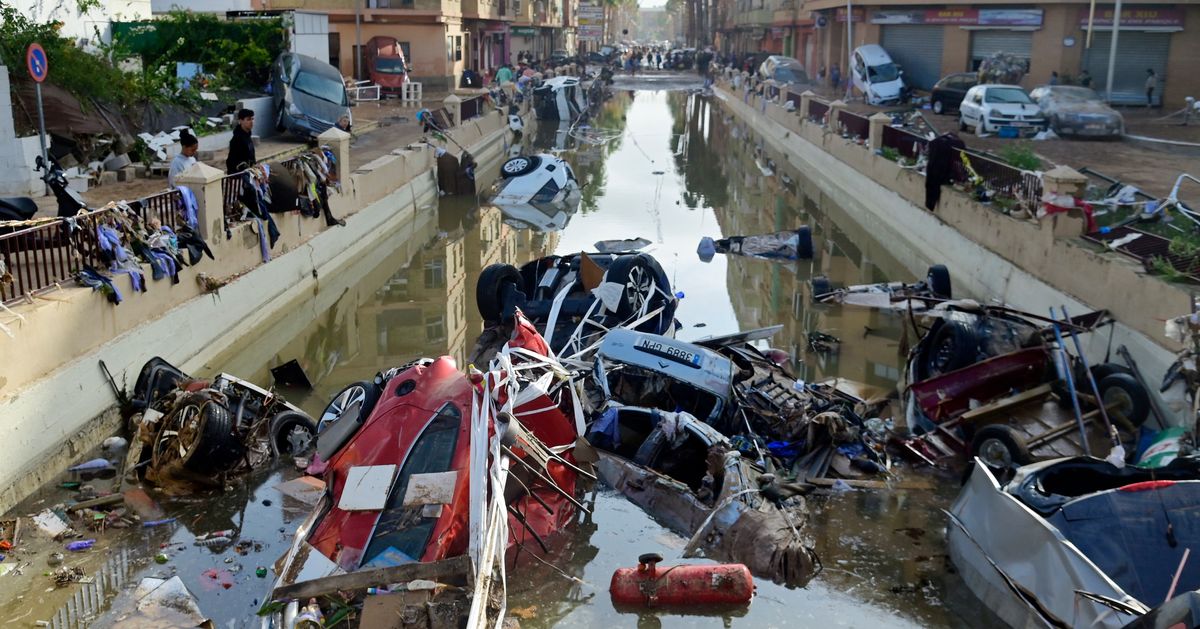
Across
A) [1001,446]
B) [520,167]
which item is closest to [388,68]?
[520,167]

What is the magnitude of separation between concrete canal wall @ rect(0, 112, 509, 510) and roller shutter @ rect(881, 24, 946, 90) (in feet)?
97.2

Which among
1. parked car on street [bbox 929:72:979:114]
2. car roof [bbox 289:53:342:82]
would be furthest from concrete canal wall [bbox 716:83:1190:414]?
car roof [bbox 289:53:342:82]

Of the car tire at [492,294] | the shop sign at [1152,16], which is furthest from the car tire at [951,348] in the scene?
the shop sign at [1152,16]

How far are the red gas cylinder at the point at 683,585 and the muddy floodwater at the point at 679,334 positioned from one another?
14 centimetres

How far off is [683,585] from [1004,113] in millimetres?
24664

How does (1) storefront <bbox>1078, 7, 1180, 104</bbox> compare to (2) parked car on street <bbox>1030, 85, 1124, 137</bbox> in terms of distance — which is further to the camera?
(1) storefront <bbox>1078, 7, 1180, 104</bbox>

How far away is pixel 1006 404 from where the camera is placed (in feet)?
38.7

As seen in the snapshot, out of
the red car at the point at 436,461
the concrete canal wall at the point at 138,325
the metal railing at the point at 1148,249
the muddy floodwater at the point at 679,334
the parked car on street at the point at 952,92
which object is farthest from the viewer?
the parked car on street at the point at 952,92

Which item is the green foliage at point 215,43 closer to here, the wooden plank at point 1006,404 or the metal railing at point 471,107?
the metal railing at point 471,107

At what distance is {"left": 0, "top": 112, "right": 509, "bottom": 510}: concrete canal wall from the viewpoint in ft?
34.2

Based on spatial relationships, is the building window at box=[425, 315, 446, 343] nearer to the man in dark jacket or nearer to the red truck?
the man in dark jacket

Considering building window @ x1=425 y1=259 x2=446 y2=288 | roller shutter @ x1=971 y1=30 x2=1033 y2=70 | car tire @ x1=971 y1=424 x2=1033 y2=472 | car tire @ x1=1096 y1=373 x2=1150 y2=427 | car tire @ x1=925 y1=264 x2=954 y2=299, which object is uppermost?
roller shutter @ x1=971 y1=30 x2=1033 y2=70

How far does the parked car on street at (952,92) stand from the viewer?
3719 centimetres

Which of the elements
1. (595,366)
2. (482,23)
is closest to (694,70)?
(482,23)
